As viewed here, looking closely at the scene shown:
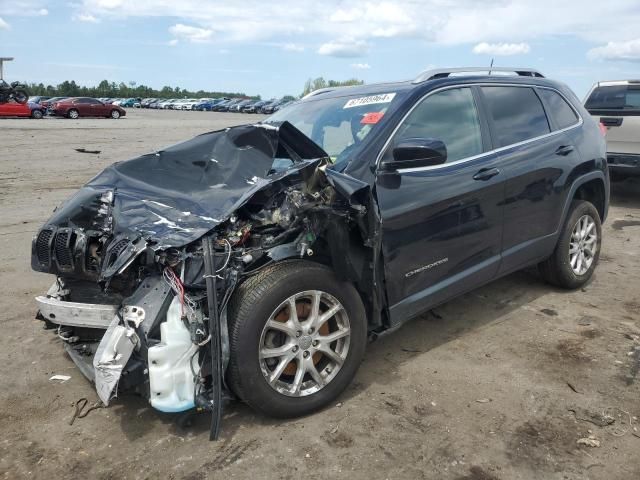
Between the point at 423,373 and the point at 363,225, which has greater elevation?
the point at 363,225

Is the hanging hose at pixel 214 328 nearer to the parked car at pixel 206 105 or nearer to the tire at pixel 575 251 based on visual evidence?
the tire at pixel 575 251

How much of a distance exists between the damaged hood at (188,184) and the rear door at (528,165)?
1.60 meters

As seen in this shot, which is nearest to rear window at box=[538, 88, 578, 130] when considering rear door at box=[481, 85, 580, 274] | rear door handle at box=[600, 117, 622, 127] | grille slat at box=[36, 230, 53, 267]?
rear door at box=[481, 85, 580, 274]

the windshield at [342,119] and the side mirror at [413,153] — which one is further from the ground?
the windshield at [342,119]

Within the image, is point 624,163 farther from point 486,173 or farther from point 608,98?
point 486,173

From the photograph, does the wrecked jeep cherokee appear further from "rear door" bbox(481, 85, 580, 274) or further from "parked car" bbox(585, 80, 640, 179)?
"parked car" bbox(585, 80, 640, 179)

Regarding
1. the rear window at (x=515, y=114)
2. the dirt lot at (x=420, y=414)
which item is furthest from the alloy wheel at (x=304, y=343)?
the rear window at (x=515, y=114)

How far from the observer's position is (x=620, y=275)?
5742 mm

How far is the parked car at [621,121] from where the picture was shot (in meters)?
8.89

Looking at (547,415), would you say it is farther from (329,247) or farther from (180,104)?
(180,104)

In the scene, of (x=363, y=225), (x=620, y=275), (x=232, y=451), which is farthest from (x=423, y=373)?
(x=620, y=275)

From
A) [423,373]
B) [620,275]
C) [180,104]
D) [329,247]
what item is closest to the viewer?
[329,247]

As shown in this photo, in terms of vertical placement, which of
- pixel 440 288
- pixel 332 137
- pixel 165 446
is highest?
pixel 332 137

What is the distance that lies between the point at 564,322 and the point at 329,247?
8.10ft
